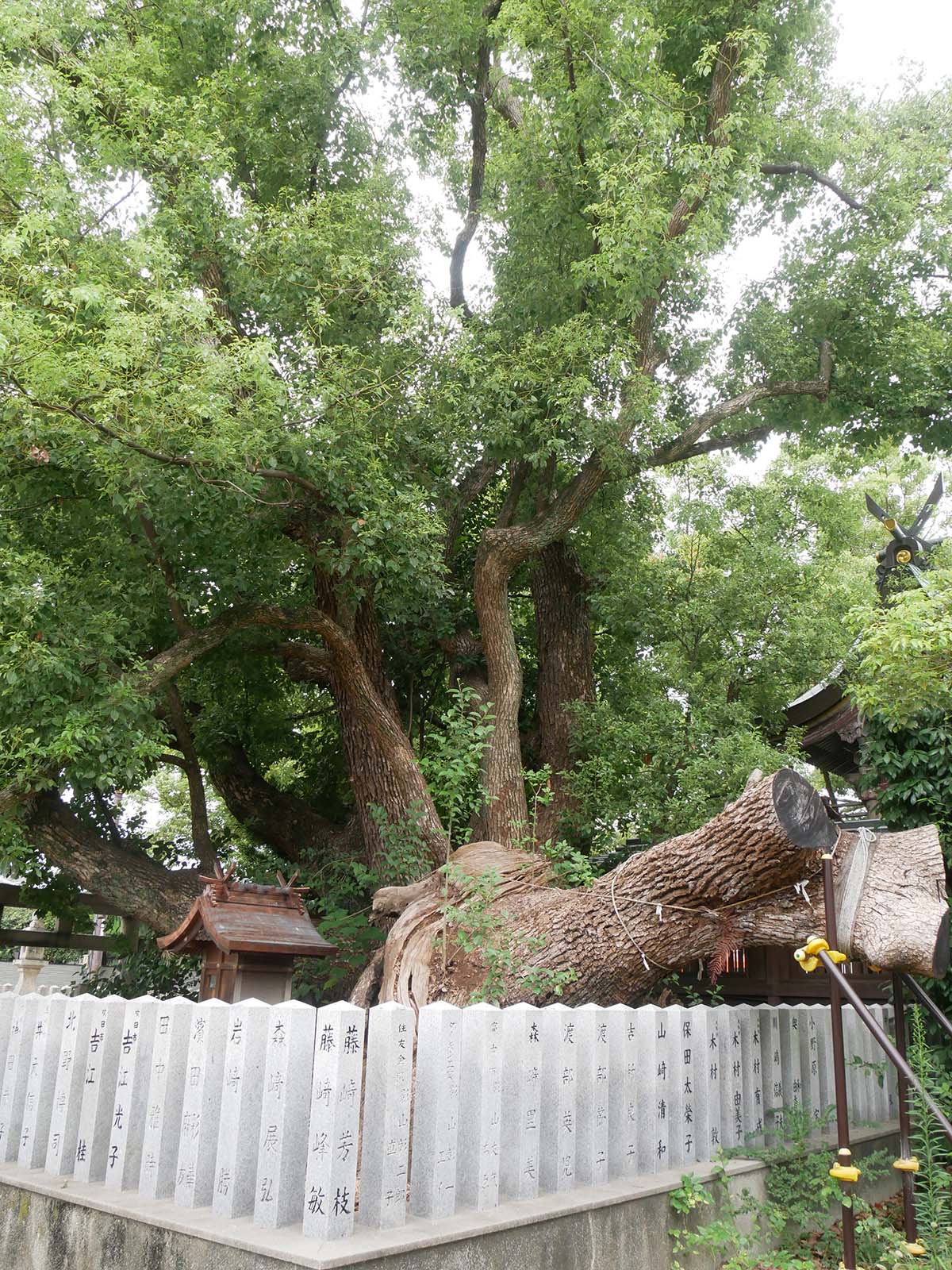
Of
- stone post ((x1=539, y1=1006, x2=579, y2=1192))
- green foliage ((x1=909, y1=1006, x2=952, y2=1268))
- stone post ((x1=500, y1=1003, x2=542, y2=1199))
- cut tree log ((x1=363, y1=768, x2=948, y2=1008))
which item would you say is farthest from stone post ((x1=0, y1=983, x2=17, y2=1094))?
green foliage ((x1=909, y1=1006, x2=952, y2=1268))

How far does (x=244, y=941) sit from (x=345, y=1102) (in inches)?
106

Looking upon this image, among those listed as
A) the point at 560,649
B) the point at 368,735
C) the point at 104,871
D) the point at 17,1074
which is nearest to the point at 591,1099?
the point at 17,1074

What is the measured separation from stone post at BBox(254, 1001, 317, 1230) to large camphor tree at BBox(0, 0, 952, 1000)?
12.4 feet

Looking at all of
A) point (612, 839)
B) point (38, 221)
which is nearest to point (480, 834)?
point (612, 839)

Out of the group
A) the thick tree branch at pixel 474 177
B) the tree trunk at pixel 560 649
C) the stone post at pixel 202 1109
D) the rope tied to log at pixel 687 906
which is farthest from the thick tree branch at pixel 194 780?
the stone post at pixel 202 1109

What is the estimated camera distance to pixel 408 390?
10484 millimetres

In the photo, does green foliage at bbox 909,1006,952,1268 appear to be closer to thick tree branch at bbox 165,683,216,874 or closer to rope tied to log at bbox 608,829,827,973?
rope tied to log at bbox 608,829,827,973

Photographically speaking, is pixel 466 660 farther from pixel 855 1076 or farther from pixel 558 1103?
pixel 558 1103

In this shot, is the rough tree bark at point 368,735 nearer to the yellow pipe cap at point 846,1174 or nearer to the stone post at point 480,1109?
the stone post at point 480,1109

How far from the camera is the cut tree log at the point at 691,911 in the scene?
16.9 ft

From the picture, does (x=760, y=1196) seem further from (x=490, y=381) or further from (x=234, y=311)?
(x=234, y=311)

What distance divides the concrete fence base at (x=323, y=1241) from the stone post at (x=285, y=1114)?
95mm

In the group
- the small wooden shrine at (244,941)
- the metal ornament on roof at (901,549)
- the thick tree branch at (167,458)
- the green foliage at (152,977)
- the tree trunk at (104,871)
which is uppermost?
the thick tree branch at (167,458)

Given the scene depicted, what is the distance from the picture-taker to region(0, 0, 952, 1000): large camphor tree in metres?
8.40
